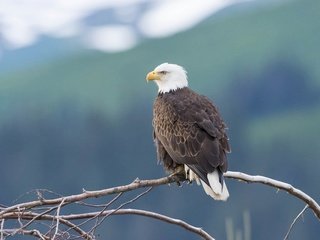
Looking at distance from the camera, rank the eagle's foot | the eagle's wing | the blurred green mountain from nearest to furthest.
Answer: the eagle's wing → the eagle's foot → the blurred green mountain

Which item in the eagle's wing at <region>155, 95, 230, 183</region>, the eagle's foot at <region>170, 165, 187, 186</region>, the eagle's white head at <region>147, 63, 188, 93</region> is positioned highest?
the eagle's white head at <region>147, 63, 188, 93</region>

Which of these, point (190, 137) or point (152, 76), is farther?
point (152, 76)

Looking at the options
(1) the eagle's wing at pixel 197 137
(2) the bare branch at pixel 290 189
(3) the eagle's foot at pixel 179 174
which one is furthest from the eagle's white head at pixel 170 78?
(2) the bare branch at pixel 290 189

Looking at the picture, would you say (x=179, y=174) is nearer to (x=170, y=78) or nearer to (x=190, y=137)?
(x=190, y=137)

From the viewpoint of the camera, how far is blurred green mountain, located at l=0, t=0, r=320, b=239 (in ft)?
243

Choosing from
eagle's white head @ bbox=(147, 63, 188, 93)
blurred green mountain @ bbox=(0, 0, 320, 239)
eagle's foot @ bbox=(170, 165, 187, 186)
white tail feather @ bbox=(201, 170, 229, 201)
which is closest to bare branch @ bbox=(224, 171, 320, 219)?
white tail feather @ bbox=(201, 170, 229, 201)

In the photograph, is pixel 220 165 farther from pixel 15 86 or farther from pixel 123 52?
pixel 123 52

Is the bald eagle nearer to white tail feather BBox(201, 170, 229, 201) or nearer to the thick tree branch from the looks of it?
white tail feather BBox(201, 170, 229, 201)

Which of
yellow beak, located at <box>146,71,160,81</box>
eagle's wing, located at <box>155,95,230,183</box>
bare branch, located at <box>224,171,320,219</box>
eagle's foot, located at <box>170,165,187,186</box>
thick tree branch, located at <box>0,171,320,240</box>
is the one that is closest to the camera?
thick tree branch, located at <box>0,171,320,240</box>

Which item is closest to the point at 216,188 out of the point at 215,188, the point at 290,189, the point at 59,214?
the point at 215,188

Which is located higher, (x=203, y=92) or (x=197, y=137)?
(x=203, y=92)

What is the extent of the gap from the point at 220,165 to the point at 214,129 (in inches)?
20.8

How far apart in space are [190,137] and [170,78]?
1.08 m

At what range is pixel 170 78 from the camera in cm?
1029
